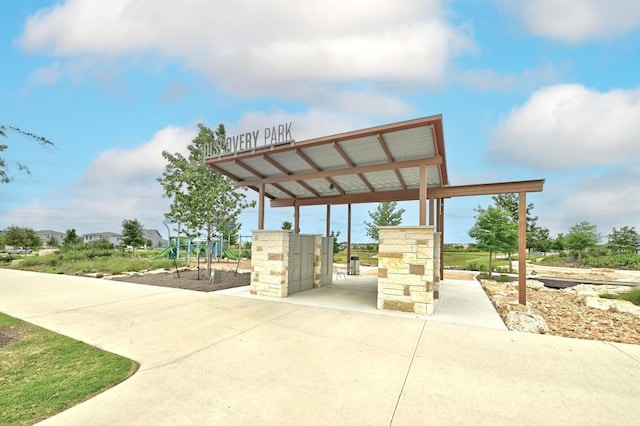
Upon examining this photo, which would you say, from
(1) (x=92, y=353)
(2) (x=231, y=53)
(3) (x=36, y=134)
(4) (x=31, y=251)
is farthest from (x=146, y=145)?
(4) (x=31, y=251)

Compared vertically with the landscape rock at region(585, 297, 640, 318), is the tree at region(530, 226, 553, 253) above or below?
above

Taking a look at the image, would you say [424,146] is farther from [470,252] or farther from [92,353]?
[470,252]

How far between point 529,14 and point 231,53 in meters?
8.42

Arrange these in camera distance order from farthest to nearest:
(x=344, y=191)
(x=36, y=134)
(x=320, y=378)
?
(x=344, y=191)
(x=36, y=134)
(x=320, y=378)

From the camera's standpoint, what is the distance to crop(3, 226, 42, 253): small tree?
33.6 metres

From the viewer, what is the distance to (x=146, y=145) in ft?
73.2

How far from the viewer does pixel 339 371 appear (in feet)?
11.6

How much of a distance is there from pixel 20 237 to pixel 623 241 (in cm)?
6478

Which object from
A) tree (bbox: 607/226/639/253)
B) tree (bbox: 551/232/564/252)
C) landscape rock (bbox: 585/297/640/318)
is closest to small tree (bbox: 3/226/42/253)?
landscape rock (bbox: 585/297/640/318)

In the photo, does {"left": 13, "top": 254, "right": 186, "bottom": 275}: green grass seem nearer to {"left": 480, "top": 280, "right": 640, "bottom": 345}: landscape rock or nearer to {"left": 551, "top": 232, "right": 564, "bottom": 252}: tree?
{"left": 480, "top": 280, "right": 640, "bottom": 345}: landscape rock

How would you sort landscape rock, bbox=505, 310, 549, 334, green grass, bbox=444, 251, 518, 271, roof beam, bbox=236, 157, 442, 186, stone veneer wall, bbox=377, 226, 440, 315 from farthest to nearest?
green grass, bbox=444, 251, 518, 271 → roof beam, bbox=236, 157, 442, 186 → stone veneer wall, bbox=377, 226, 440, 315 → landscape rock, bbox=505, 310, 549, 334

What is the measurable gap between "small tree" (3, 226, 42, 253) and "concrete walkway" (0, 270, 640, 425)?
38.7m

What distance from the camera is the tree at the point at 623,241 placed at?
Result: 2839 cm

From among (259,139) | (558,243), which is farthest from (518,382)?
(558,243)
